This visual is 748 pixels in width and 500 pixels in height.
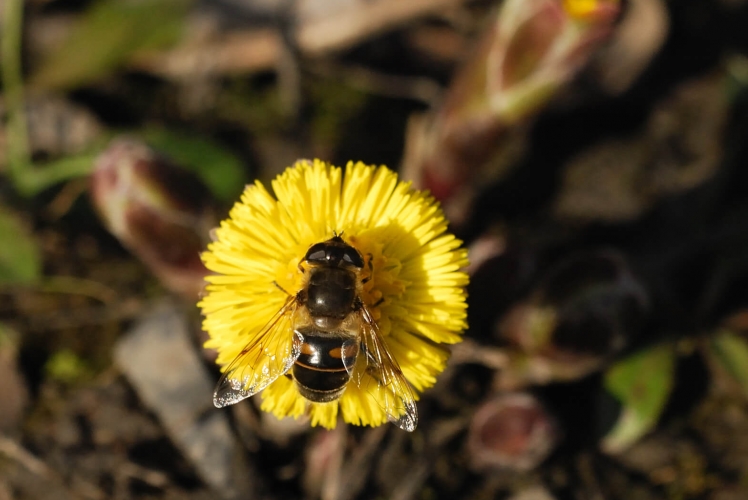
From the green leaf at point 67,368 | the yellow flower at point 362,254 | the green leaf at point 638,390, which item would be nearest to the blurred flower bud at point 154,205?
the green leaf at point 67,368

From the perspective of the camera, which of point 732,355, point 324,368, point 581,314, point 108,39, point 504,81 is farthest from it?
point 108,39

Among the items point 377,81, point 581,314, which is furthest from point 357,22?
point 581,314

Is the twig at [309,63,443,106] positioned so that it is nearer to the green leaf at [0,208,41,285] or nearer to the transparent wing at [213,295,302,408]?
the green leaf at [0,208,41,285]

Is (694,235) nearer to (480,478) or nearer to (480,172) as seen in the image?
(480,172)

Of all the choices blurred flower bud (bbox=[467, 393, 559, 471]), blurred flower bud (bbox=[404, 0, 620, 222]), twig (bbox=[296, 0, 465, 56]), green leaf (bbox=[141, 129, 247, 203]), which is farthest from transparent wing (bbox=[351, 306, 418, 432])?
twig (bbox=[296, 0, 465, 56])

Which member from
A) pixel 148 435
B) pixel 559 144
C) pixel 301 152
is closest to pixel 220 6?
pixel 301 152

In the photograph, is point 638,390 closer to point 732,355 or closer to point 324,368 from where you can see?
point 732,355

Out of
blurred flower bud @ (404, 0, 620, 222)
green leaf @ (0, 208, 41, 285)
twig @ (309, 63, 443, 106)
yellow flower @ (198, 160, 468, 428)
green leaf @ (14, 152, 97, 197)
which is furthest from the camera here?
twig @ (309, 63, 443, 106)
